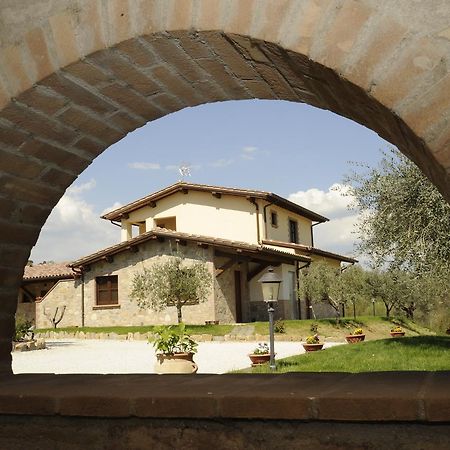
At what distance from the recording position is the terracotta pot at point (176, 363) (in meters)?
10.1

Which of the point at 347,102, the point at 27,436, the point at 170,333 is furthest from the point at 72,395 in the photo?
the point at 170,333

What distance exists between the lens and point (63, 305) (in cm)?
2781

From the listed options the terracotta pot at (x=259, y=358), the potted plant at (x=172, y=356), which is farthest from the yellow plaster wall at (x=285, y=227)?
the potted plant at (x=172, y=356)

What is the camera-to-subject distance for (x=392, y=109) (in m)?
1.84

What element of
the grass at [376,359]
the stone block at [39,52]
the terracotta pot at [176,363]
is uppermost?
the stone block at [39,52]

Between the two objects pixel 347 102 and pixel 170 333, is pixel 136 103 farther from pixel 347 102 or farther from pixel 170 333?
pixel 170 333

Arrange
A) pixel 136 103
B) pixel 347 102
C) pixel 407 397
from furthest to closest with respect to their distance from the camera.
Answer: pixel 136 103 → pixel 347 102 → pixel 407 397

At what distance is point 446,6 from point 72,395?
6.47 feet

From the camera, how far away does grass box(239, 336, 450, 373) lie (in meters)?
10.5

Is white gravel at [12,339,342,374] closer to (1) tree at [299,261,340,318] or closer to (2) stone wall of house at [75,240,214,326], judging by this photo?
(2) stone wall of house at [75,240,214,326]

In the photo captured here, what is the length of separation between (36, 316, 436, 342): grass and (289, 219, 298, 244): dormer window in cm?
709

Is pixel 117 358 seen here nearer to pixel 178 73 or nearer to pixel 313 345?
pixel 313 345

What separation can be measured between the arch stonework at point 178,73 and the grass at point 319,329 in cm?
1849

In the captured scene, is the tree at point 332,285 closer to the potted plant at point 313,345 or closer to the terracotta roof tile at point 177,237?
the terracotta roof tile at point 177,237
